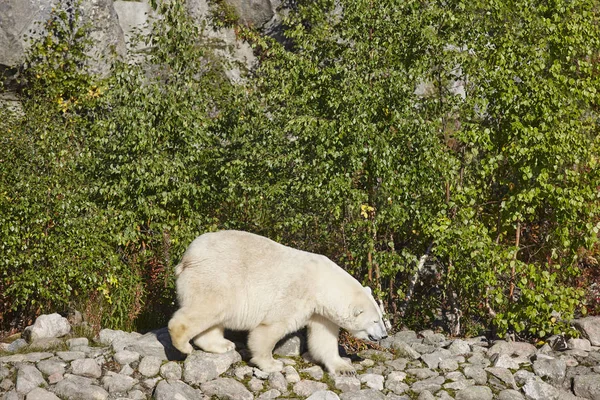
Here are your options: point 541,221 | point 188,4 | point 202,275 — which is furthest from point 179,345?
point 188,4

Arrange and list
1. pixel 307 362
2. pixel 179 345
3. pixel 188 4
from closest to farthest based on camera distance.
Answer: pixel 179 345, pixel 307 362, pixel 188 4

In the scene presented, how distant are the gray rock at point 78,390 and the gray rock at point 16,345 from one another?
54.6 inches

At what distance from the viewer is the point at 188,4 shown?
16594 mm

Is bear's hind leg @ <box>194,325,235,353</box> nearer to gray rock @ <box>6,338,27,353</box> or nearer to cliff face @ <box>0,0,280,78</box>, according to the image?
gray rock @ <box>6,338,27,353</box>

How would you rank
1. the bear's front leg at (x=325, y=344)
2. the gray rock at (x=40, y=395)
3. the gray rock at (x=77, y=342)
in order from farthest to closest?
1. the gray rock at (x=77, y=342)
2. the bear's front leg at (x=325, y=344)
3. the gray rock at (x=40, y=395)

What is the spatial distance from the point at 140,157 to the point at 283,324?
2.89 meters

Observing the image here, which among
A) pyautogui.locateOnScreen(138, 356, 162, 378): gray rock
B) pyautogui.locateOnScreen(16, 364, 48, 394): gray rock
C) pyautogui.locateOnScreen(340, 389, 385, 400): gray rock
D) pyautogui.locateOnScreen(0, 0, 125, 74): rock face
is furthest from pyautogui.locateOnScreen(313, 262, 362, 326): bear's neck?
pyautogui.locateOnScreen(0, 0, 125, 74): rock face

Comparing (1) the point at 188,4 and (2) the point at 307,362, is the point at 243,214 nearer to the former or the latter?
(2) the point at 307,362

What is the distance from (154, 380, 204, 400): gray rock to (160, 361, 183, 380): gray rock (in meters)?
0.13

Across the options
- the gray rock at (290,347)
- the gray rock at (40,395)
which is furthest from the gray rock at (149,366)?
the gray rock at (290,347)

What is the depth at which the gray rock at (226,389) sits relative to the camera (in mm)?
6238

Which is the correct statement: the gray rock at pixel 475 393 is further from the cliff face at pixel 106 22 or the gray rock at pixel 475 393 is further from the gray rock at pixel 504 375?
the cliff face at pixel 106 22

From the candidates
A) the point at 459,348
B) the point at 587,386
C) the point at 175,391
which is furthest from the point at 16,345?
the point at 587,386

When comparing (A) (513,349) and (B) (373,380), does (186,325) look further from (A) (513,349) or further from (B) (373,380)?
(A) (513,349)
